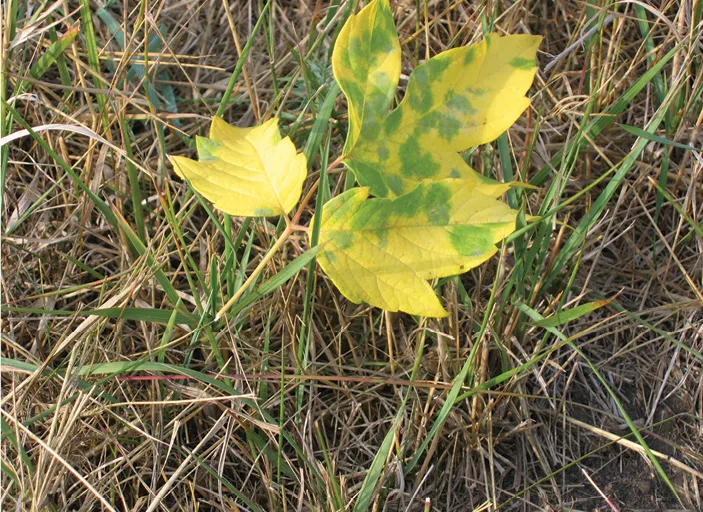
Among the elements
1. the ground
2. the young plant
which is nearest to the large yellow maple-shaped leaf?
the young plant

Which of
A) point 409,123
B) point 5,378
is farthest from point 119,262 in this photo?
point 409,123

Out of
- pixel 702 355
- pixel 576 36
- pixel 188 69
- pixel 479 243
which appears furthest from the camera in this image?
pixel 188 69

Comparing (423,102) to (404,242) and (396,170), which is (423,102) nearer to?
(396,170)

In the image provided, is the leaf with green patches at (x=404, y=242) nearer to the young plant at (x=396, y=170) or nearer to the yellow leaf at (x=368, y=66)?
the young plant at (x=396, y=170)

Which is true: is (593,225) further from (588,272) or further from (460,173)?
(460,173)

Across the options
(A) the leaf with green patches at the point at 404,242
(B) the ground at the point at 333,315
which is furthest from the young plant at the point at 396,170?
(B) the ground at the point at 333,315

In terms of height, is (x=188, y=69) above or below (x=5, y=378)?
above

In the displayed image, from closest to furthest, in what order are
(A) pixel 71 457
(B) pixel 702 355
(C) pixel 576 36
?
(A) pixel 71 457, (B) pixel 702 355, (C) pixel 576 36
